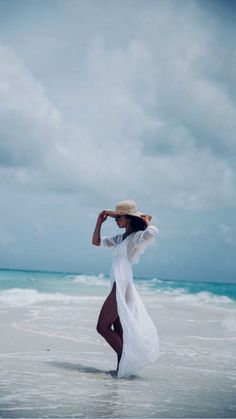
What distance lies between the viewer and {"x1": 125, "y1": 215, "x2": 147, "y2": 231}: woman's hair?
532 centimetres

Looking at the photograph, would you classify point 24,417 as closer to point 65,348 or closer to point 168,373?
point 168,373

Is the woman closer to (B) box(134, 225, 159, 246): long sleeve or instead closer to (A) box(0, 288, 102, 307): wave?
(B) box(134, 225, 159, 246): long sleeve

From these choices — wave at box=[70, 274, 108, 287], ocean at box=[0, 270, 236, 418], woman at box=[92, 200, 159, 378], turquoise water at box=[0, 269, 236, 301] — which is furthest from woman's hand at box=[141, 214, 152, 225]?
Answer: wave at box=[70, 274, 108, 287]

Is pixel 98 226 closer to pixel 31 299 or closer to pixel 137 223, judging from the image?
pixel 137 223

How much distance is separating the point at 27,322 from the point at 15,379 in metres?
5.04

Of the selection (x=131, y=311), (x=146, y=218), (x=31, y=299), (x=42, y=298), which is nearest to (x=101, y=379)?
(x=131, y=311)

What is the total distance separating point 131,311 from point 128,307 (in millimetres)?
55

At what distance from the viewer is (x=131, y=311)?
17.1ft

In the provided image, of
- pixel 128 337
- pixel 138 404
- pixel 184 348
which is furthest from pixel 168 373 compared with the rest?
pixel 184 348

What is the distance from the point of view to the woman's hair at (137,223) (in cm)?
532

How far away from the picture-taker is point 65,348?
716cm

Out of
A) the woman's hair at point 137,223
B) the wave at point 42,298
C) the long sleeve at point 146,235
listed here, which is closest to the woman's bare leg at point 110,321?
the long sleeve at point 146,235

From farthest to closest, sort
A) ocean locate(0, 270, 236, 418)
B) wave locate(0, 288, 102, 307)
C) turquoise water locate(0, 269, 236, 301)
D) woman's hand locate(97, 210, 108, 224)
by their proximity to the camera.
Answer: turquoise water locate(0, 269, 236, 301) → wave locate(0, 288, 102, 307) → woman's hand locate(97, 210, 108, 224) → ocean locate(0, 270, 236, 418)

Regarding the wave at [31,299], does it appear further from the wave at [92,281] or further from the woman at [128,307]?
the wave at [92,281]
